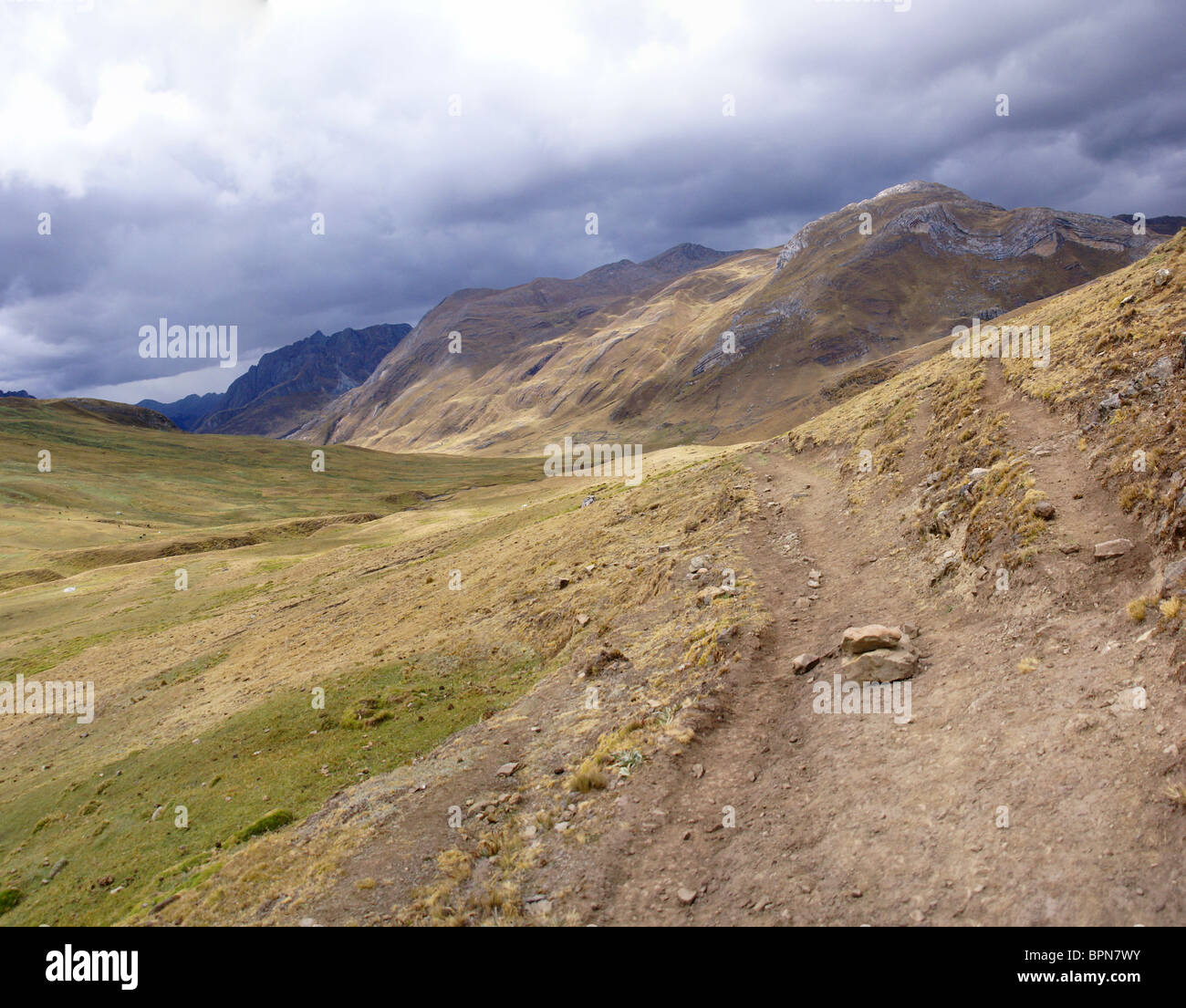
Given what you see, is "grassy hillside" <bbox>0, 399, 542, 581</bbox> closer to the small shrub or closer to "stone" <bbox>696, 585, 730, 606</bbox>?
the small shrub

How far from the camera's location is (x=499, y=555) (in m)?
47.3

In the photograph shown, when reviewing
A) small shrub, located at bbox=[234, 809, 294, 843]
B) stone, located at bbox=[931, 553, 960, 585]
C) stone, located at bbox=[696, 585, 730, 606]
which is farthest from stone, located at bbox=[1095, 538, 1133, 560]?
small shrub, located at bbox=[234, 809, 294, 843]

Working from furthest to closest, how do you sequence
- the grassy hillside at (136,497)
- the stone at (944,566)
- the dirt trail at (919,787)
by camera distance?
the grassy hillside at (136,497) < the stone at (944,566) < the dirt trail at (919,787)

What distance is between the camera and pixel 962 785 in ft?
40.0

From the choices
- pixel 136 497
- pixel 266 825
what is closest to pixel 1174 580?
pixel 266 825

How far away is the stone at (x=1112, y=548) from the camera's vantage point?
15.9 meters

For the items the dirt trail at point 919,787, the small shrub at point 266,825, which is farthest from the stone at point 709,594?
the small shrub at point 266,825

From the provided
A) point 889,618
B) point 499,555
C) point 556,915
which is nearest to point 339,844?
point 556,915

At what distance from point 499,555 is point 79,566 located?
247 feet

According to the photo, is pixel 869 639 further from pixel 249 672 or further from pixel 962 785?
pixel 249 672

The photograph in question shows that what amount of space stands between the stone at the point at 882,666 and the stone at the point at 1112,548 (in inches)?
210

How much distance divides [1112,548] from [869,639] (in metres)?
6.41

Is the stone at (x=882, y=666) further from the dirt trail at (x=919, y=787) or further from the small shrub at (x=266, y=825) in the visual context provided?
the small shrub at (x=266, y=825)
